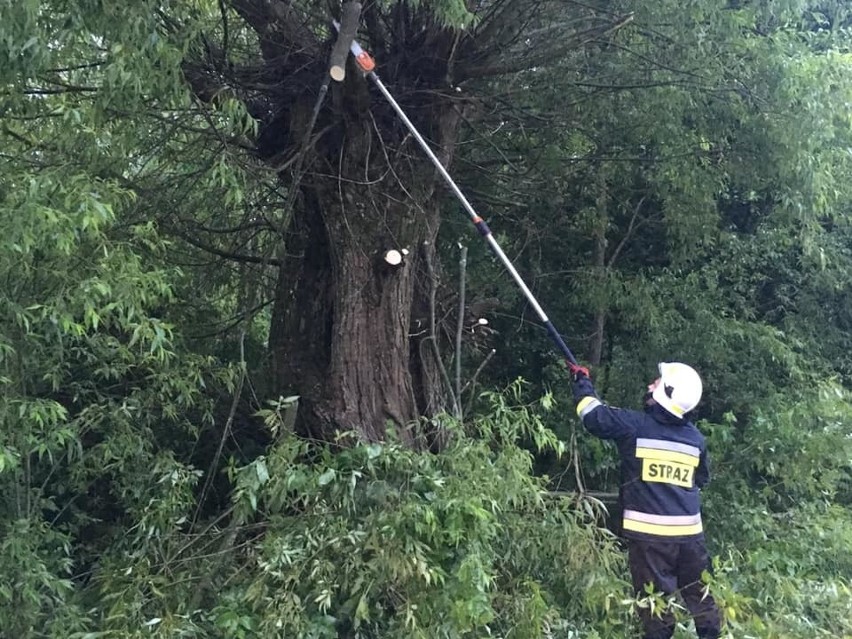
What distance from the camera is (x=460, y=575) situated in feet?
11.8

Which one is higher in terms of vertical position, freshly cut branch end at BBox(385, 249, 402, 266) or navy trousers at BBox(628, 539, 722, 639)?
freshly cut branch end at BBox(385, 249, 402, 266)

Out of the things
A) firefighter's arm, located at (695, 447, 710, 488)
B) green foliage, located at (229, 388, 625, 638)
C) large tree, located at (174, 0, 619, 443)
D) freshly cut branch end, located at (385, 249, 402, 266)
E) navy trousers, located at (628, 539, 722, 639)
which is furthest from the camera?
freshly cut branch end, located at (385, 249, 402, 266)

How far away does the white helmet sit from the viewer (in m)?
4.19

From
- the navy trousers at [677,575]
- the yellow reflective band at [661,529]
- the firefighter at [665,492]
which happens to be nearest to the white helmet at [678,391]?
the firefighter at [665,492]

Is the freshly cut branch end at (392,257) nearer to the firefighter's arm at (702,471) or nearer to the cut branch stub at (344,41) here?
the cut branch stub at (344,41)

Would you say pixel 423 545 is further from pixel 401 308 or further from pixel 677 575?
pixel 401 308

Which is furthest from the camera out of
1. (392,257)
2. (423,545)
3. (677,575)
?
(392,257)

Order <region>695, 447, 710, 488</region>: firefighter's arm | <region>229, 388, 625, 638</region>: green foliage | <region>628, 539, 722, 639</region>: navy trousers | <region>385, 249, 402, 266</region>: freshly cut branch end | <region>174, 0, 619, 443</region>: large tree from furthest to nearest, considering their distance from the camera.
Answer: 1. <region>385, 249, 402, 266</region>: freshly cut branch end
2. <region>174, 0, 619, 443</region>: large tree
3. <region>695, 447, 710, 488</region>: firefighter's arm
4. <region>628, 539, 722, 639</region>: navy trousers
5. <region>229, 388, 625, 638</region>: green foliage

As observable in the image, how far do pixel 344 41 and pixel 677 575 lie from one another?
351cm

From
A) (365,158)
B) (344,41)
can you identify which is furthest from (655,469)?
(344,41)

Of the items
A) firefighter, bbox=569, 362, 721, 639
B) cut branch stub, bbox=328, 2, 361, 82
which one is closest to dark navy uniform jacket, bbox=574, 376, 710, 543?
firefighter, bbox=569, 362, 721, 639

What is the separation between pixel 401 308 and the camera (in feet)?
17.3

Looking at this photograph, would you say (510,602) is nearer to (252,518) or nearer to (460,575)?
(460,575)

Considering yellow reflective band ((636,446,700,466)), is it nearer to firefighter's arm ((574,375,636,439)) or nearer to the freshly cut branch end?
firefighter's arm ((574,375,636,439))
